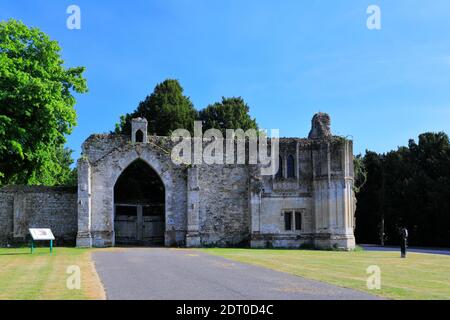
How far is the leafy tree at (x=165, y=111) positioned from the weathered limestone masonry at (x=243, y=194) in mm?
15925

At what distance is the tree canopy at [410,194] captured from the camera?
4988cm

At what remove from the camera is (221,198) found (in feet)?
132

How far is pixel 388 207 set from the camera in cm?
5522

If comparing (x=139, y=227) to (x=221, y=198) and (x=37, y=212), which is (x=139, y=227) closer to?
(x=221, y=198)

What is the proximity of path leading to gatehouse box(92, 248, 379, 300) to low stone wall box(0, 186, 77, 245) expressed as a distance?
17534mm

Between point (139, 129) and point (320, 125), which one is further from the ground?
point (320, 125)

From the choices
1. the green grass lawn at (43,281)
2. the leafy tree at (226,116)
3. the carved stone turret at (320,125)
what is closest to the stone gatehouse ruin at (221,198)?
the carved stone turret at (320,125)

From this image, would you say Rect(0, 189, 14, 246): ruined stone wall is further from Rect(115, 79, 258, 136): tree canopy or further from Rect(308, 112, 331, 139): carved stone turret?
Rect(308, 112, 331, 139): carved stone turret

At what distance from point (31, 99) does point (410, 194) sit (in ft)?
112

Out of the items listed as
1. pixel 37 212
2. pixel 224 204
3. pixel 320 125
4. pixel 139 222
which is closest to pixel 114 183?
pixel 139 222

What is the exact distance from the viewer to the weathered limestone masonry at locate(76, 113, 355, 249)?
3869cm

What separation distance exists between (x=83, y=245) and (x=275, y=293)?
25.2m

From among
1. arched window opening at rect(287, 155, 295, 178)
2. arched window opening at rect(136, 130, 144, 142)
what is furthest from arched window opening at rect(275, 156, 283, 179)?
arched window opening at rect(136, 130, 144, 142)

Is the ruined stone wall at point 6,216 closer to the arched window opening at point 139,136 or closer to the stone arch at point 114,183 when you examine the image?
the stone arch at point 114,183
